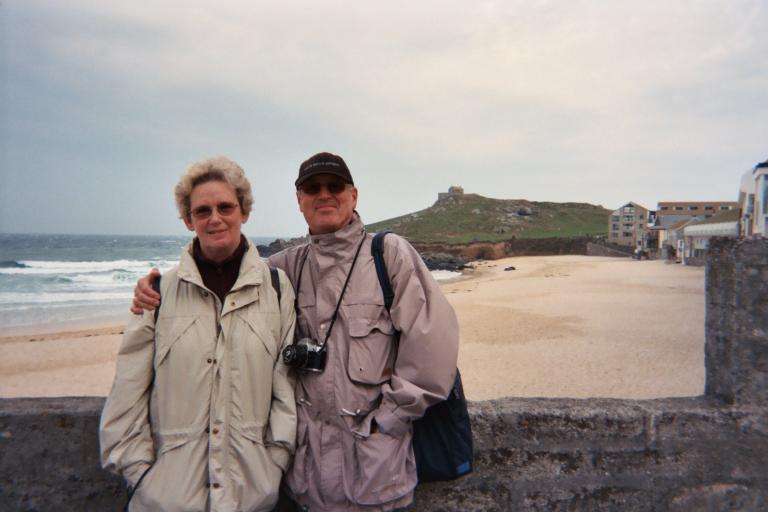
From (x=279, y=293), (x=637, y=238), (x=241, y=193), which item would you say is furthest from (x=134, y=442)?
(x=637, y=238)

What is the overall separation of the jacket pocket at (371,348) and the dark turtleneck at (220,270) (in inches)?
21.9

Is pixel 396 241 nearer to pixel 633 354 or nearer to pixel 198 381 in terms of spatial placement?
pixel 198 381

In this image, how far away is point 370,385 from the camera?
1956mm

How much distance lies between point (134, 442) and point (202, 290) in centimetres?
61

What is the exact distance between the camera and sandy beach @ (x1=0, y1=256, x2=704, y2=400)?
1056 centimetres

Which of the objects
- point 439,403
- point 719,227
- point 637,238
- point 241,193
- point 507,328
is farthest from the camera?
point 637,238

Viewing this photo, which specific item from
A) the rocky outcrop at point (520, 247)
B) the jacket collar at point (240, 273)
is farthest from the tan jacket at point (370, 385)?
the rocky outcrop at point (520, 247)

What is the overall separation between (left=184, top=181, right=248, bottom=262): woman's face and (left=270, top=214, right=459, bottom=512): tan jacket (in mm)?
442

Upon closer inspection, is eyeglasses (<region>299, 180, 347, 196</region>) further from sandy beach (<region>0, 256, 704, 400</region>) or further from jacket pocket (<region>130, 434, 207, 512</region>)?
sandy beach (<region>0, 256, 704, 400</region>)

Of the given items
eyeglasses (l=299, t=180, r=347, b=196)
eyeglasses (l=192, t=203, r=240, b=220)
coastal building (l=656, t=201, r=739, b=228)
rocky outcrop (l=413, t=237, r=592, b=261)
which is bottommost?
rocky outcrop (l=413, t=237, r=592, b=261)

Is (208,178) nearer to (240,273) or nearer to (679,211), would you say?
(240,273)

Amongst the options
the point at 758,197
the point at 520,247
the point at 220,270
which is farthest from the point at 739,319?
the point at 520,247

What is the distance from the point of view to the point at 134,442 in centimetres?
185

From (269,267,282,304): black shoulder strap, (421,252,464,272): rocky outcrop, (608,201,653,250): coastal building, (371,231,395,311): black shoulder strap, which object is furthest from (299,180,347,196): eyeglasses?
(608,201,653,250): coastal building
